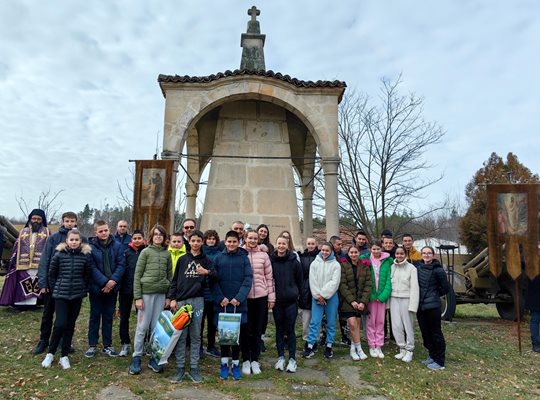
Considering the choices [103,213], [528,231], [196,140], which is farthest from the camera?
[103,213]

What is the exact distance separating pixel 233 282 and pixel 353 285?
1.83 metres

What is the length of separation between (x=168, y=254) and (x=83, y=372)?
154cm

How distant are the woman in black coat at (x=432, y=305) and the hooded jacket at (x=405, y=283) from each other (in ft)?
0.30

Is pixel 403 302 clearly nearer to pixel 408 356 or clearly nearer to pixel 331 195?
pixel 408 356

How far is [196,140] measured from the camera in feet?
32.1

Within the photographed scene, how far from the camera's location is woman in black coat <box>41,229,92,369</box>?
4430mm

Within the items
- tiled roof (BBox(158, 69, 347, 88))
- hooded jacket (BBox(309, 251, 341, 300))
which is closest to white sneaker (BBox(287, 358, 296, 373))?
hooded jacket (BBox(309, 251, 341, 300))

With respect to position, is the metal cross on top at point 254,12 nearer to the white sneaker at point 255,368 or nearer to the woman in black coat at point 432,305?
the woman in black coat at point 432,305

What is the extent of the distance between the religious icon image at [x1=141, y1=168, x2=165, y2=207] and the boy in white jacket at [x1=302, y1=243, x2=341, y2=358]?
10.1 ft

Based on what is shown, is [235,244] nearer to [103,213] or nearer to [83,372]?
[83,372]

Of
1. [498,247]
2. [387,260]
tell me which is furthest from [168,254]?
[498,247]

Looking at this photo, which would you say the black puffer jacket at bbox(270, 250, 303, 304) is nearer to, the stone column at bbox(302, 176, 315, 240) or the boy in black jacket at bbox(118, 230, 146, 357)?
the boy in black jacket at bbox(118, 230, 146, 357)

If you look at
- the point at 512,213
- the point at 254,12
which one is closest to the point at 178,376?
the point at 512,213

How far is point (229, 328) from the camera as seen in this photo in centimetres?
423
